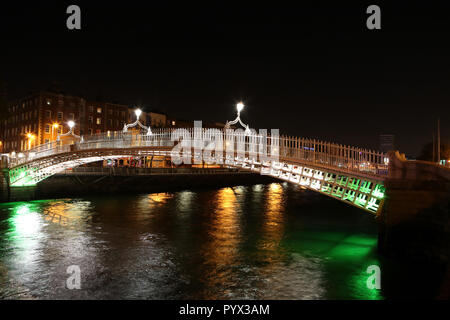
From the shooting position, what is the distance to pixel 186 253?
16156mm

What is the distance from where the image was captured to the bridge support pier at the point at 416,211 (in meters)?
12.4

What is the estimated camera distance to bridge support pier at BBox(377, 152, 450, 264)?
1238cm

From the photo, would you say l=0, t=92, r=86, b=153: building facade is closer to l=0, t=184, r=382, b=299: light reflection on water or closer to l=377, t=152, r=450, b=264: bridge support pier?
l=0, t=184, r=382, b=299: light reflection on water

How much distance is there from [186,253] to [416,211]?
918 cm

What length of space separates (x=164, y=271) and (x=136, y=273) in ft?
3.22

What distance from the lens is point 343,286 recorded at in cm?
1197

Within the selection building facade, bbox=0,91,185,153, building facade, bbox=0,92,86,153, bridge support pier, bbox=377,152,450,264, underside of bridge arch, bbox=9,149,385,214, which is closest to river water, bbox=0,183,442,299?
bridge support pier, bbox=377,152,450,264

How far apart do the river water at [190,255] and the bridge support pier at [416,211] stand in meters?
1.03

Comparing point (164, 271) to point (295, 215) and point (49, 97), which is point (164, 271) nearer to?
point (295, 215)

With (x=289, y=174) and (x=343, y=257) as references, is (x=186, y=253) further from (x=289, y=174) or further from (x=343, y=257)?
(x=289, y=174)

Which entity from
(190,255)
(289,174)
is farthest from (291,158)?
(190,255)

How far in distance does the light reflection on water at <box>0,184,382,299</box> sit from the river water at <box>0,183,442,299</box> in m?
0.04

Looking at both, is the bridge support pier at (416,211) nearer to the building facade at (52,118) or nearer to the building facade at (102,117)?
the building facade at (52,118)
